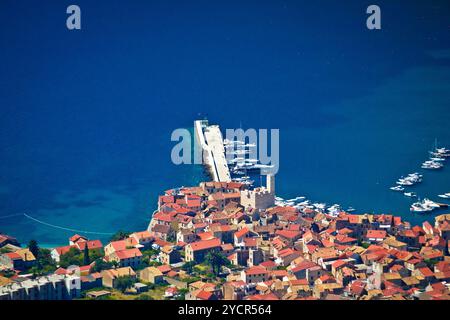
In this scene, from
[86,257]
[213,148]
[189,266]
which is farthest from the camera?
[213,148]

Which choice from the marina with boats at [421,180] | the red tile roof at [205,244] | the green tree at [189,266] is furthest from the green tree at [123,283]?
the marina with boats at [421,180]

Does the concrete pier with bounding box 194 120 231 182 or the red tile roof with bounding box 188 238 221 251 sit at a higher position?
the concrete pier with bounding box 194 120 231 182

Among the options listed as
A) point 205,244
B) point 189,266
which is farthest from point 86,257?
point 205,244

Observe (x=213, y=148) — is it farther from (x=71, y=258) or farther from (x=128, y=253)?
(x=71, y=258)

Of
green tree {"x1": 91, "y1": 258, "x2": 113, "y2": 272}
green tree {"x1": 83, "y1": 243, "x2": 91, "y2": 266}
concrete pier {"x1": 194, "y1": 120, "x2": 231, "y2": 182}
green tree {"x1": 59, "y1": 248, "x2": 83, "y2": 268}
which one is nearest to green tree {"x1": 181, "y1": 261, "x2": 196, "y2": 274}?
green tree {"x1": 91, "y1": 258, "x2": 113, "y2": 272}

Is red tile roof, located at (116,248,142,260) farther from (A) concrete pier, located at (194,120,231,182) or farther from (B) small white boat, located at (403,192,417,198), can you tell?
(B) small white boat, located at (403,192,417,198)
